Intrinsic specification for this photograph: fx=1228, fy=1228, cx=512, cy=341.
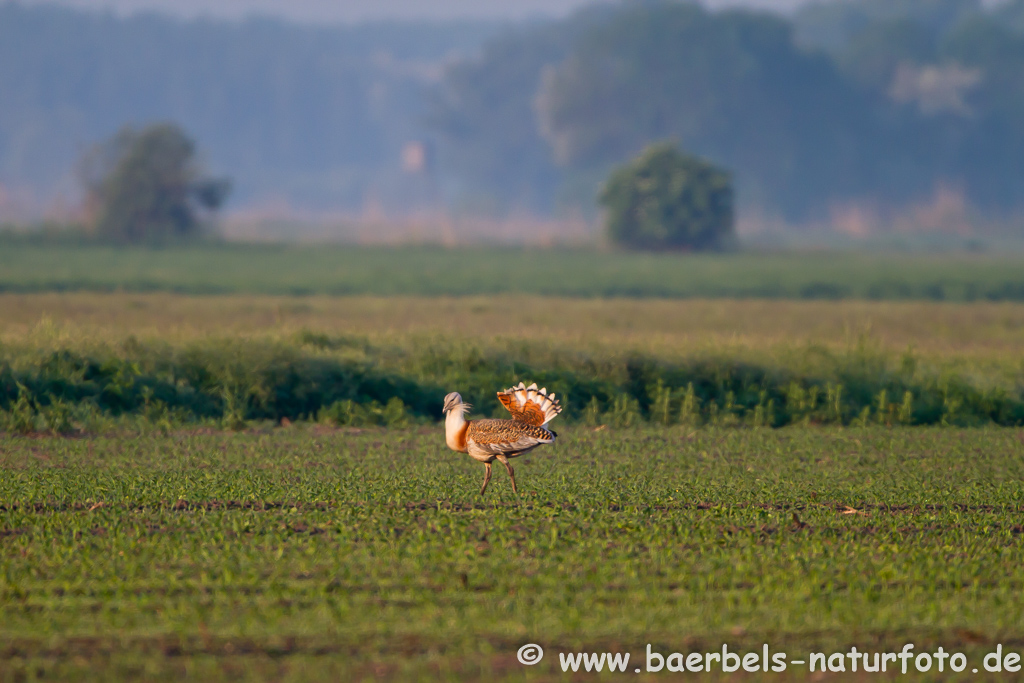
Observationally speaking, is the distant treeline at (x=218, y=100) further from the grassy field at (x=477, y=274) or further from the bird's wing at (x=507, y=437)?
the bird's wing at (x=507, y=437)

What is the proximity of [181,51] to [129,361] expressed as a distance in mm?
144134

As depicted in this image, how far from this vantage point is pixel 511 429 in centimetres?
1135

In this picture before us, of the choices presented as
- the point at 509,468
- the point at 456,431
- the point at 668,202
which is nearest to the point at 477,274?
the point at 668,202

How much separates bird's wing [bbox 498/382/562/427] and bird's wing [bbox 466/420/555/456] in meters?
0.11

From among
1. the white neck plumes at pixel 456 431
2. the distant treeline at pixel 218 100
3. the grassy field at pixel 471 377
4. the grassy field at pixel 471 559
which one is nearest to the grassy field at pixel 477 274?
the grassy field at pixel 471 377

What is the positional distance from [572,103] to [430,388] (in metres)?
87.2

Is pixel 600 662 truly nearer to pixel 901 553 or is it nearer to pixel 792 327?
pixel 901 553

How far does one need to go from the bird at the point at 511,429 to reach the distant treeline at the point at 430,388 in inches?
241

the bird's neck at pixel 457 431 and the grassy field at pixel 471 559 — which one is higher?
the bird's neck at pixel 457 431

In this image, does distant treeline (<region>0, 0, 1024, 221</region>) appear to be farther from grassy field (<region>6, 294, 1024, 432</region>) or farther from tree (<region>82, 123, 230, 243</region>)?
grassy field (<region>6, 294, 1024, 432</region>)

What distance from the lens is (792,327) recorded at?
1192 inches

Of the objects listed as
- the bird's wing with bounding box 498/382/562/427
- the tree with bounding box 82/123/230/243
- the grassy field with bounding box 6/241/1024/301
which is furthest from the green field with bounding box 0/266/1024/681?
→ the tree with bounding box 82/123/230/243

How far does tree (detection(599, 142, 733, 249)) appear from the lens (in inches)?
2464

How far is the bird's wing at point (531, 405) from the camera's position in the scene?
11.5 meters
